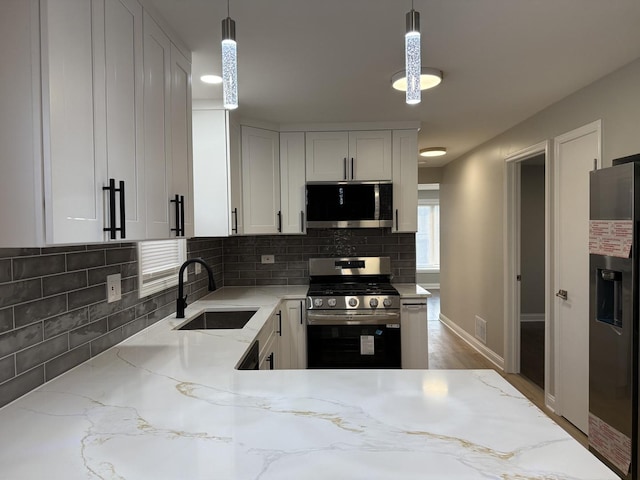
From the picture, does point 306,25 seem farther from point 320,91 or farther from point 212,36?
point 320,91

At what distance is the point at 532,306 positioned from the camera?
611 centimetres

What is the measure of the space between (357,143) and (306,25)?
1754mm

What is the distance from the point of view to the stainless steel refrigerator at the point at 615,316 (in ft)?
6.31

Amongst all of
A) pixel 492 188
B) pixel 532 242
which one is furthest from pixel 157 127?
pixel 532 242

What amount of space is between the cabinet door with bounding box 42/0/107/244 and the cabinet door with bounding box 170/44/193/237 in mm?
602

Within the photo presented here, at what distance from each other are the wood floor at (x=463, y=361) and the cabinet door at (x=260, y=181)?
233cm

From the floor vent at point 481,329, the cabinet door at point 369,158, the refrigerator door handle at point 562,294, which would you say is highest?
the cabinet door at point 369,158

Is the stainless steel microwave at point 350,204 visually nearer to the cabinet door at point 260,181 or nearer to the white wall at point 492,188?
the cabinet door at point 260,181

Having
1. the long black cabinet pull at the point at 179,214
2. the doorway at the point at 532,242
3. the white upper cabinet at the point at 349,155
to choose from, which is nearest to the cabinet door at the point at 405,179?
the white upper cabinet at the point at 349,155

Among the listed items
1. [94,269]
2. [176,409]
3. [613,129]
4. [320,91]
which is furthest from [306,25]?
[613,129]

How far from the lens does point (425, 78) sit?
2.29 meters

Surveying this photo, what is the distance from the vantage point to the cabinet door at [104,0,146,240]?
1225mm

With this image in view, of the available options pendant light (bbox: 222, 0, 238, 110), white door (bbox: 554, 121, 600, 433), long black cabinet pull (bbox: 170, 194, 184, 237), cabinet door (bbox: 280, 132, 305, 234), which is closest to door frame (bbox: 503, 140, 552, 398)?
white door (bbox: 554, 121, 600, 433)

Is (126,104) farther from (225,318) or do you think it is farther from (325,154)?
(325,154)
